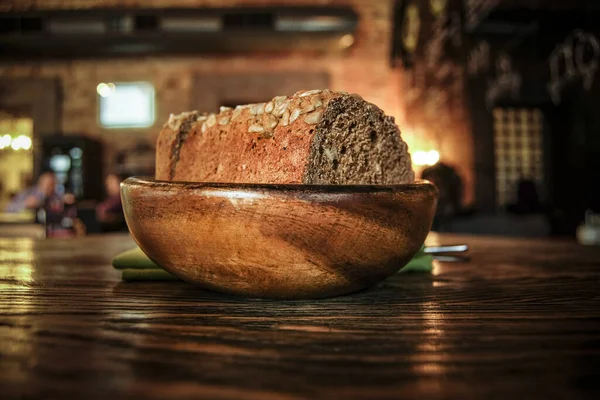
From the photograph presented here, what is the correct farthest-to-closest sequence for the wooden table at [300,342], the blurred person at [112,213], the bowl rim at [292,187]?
1. the blurred person at [112,213]
2. the bowl rim at [292,187]
3. the wooden table at [300,342]

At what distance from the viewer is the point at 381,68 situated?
500 centimetres

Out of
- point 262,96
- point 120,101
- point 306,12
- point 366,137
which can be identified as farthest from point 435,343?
point 120,101

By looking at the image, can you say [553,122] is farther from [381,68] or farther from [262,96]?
[262,96]

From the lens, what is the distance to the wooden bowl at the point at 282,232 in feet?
1.17

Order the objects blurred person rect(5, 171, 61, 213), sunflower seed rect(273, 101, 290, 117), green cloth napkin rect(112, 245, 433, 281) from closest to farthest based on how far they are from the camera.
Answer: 1. sunflower seed rect(273, 101, 290, 117)
2. green cloth napkin rect(112, 245, 433, 281)
3. blurred person rect(5, 171, 61, 213)

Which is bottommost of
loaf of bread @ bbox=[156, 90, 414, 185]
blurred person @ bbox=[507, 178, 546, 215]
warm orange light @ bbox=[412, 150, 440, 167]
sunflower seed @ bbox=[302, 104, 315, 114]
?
blurred person @ bbox=[507, 178, 546, 215]

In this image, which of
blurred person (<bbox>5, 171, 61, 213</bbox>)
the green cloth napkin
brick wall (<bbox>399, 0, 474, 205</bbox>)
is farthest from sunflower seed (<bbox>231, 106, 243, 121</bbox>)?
brick wall (<bbox>399, 0, 474, 205</bbox>)

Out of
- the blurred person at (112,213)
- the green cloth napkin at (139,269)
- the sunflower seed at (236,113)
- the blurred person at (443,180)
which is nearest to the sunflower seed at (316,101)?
the sunflower seed at (236,113)

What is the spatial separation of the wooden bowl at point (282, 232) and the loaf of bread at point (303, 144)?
0.07 m

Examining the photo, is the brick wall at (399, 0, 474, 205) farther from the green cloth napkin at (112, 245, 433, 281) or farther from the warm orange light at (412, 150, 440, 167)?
the green cloth napkin at (112, 245, 433, 281)

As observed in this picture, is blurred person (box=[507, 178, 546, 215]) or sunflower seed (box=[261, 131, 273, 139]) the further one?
blurred person (box=[507, 178, 546, 215])

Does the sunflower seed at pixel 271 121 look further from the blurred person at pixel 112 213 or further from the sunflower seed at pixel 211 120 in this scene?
the blurred person at pixel 112 213

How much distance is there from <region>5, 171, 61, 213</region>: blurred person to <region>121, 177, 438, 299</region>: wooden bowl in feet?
12.8

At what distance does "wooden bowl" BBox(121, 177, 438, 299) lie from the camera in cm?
36
